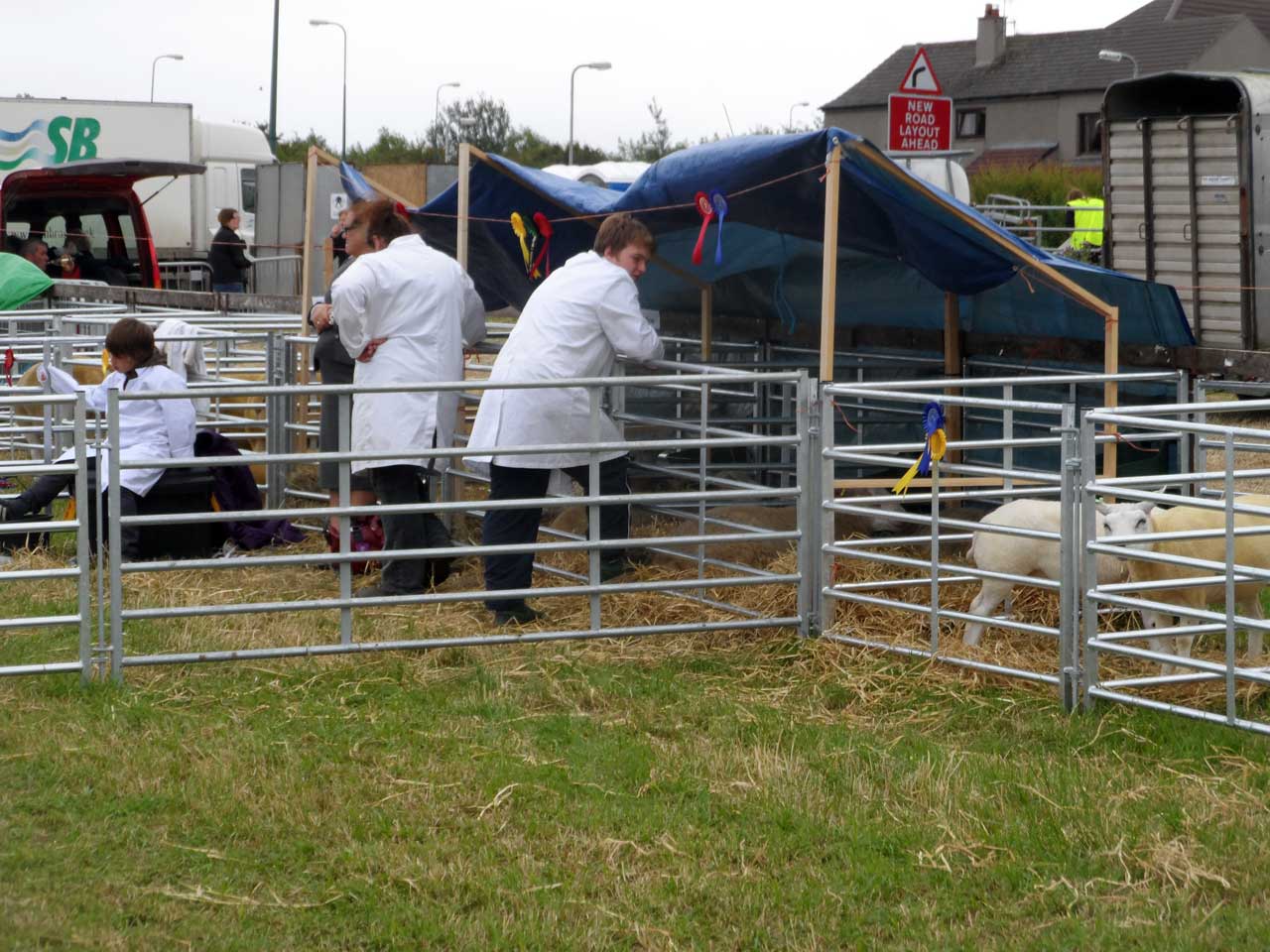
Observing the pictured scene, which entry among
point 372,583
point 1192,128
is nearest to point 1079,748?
point 372,583

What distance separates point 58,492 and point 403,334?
2.30 metres

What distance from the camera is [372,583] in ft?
26.8

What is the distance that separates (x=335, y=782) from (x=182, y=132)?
22.6 meters

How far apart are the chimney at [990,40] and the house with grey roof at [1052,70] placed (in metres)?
0.03

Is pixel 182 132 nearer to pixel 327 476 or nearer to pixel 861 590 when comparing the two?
pixel 327 476

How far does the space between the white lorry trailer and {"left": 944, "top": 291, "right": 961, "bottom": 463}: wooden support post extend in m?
15.3

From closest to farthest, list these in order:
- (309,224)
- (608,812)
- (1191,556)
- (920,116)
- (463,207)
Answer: (608,812) → (1191,556) → (463,207) → (309,224) → (920,116)

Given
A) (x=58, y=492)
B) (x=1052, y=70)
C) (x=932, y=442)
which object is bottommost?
(x=58, y=492)

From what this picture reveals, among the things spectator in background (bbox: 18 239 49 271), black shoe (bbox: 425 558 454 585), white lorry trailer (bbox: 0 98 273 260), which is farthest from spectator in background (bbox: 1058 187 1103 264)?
black shoe (bbox: 425 558 454 585)

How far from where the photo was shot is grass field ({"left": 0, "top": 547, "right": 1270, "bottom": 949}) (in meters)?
4.12

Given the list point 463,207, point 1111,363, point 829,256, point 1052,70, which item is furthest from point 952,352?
point 1052,70

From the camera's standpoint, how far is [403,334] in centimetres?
806

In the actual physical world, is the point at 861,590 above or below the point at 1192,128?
below

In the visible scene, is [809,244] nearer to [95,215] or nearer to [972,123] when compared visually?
[95,215]
